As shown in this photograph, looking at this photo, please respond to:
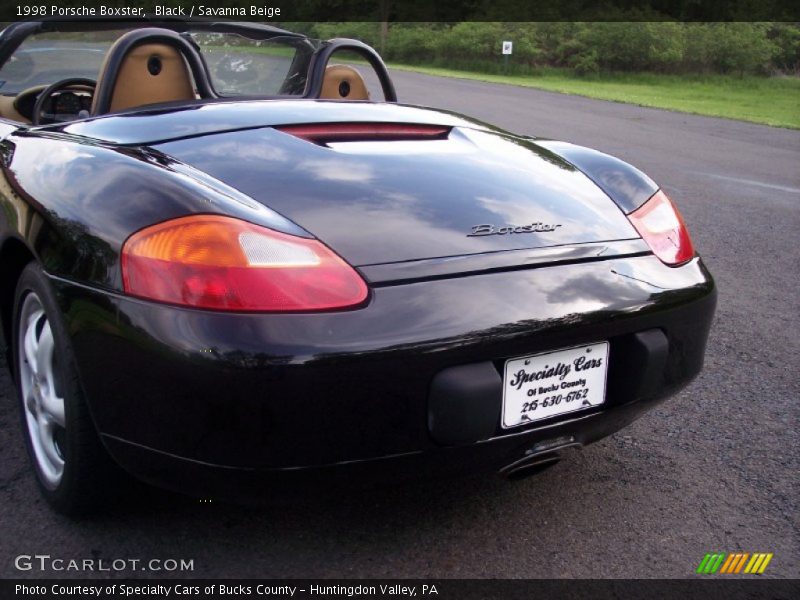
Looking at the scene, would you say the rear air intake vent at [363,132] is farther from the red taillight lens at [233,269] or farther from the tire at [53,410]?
the tire at [53,410]

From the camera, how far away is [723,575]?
2164mm

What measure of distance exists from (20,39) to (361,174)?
2245 millimetres

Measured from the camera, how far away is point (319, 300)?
184 cm

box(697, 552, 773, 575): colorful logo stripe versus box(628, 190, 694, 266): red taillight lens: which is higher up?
box(628, 190, 694, 266): red taillight lens

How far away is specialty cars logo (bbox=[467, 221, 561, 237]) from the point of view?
7.09ft

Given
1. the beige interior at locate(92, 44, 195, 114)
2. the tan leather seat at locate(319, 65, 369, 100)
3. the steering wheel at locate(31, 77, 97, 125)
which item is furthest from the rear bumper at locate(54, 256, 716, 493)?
the tan leather seat at locate(319, 65, 369, 100)

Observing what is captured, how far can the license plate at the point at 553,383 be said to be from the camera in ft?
6.61

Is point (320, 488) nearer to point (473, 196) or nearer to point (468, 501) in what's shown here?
point (468, 501)

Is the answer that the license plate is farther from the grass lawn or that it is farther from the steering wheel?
the grass lawn

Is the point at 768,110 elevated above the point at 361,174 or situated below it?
below

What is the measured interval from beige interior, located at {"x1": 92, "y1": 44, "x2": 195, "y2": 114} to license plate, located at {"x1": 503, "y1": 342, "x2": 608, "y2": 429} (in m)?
1.80

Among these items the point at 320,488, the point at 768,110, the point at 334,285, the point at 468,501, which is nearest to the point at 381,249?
the point at 334,285

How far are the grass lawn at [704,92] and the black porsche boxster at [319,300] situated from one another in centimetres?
1582
